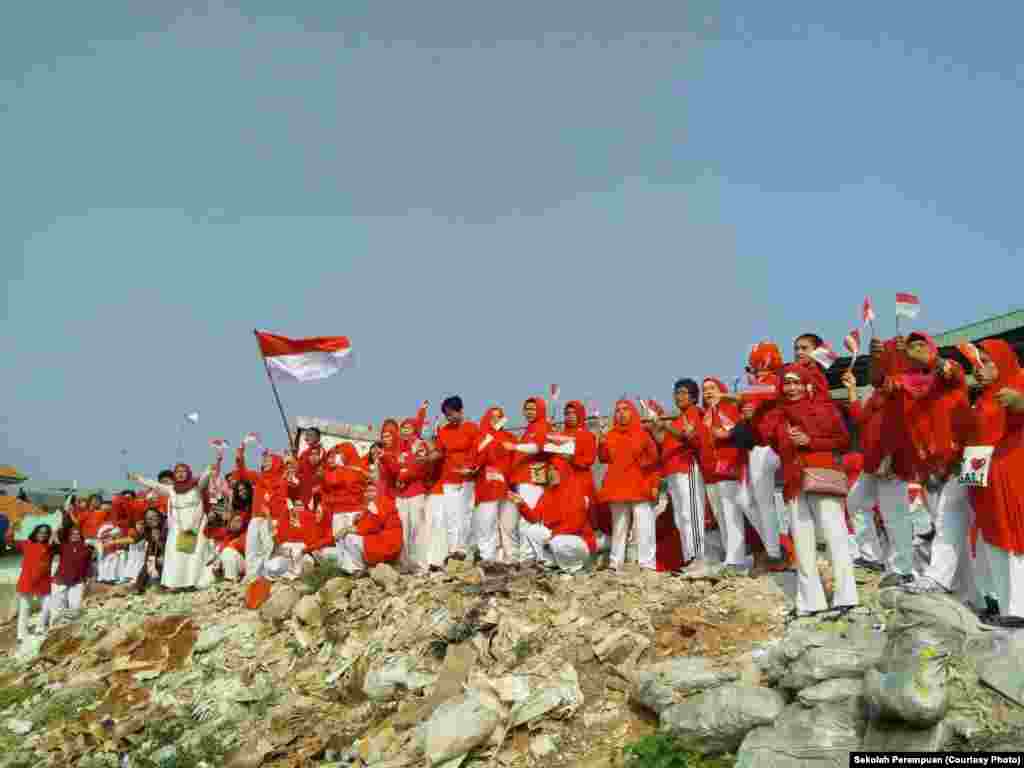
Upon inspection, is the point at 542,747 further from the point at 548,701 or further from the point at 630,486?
the point at 630,486

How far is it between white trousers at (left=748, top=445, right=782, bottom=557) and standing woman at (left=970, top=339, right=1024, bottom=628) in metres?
1.96

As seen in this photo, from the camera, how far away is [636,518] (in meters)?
9.11

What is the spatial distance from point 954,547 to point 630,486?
3606 millimetres

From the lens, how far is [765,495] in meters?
7.64

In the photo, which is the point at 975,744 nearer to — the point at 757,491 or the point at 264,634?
the point at 757,491

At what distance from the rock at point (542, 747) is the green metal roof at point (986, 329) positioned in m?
14.3

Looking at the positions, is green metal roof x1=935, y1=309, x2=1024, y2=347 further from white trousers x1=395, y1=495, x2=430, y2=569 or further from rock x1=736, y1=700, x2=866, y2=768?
rock x1=736, y1=700, x2=866, y2=768

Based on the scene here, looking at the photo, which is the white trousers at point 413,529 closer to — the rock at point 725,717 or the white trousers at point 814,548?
the white trousers at point 814,548

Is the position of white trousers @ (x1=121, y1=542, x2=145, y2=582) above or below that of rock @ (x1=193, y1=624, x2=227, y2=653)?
above

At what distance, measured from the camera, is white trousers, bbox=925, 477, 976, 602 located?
20.0 feet

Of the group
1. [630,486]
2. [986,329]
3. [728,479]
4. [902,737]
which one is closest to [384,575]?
[630,486]

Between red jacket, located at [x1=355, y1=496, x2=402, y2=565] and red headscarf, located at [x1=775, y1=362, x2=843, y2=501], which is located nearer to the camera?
red headscarf, located at [x1=775, y1=362, x2=843, y2=501]

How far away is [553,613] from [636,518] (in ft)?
6.28

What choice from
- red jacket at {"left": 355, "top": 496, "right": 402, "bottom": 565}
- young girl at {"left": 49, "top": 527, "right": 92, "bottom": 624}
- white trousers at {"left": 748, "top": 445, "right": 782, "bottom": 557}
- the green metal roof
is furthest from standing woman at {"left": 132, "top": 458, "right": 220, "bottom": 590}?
the green metal roof
